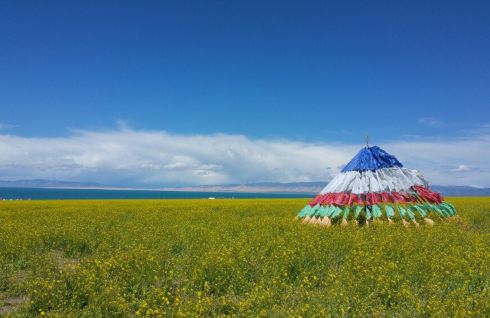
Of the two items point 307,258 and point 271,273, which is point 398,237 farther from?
point 271,273

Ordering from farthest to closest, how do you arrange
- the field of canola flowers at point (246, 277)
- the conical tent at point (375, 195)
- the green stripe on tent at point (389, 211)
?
the conical tent at point (375, 195), the green stripe on tent at point (389, 211), the field of canola flowers at point (246, 277)

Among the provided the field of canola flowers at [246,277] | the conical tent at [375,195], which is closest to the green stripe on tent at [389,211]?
the conical tent at [375,195]

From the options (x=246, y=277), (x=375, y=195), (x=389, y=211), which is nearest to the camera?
(x=246, y=277)

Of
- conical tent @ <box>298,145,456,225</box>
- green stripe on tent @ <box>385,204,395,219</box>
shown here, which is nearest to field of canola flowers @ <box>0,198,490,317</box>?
green stripe on tent @ <box>385,204,395,219</box>

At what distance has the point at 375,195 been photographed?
21609 millimetres

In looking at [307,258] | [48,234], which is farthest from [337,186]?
[48,234]

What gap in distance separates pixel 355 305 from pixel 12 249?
11.8 m

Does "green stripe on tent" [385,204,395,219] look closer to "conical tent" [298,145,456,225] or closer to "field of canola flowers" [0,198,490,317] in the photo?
"conical tent" [298,145,456,225]

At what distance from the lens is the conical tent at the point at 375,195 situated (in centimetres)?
2105

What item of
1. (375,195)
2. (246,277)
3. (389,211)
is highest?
(375,195)

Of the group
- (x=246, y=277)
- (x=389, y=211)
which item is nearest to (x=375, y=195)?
(x=389, y=211)

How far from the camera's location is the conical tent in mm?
21047

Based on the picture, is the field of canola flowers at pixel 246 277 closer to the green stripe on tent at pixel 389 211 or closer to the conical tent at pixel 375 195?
the green stripe on tent at pixel 389 211

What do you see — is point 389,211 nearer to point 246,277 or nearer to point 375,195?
point 375,195
